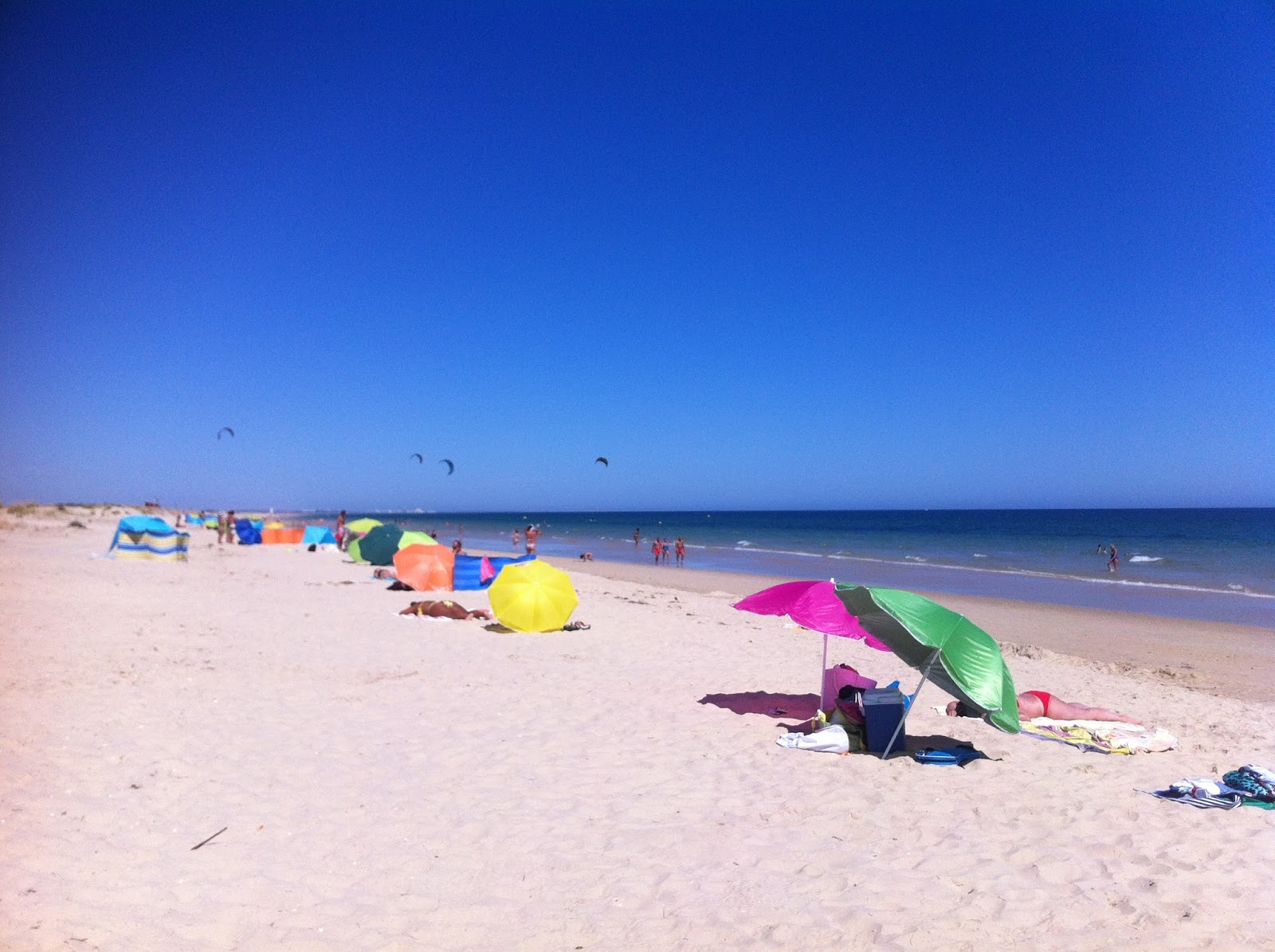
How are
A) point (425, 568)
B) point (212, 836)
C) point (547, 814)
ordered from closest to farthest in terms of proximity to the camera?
1. point (212, 836)
2. point (547, 814)
3. point (425, 568)

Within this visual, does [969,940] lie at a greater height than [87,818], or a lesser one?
lesser

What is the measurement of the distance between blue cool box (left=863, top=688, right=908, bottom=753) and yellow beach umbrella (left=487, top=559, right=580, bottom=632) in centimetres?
644

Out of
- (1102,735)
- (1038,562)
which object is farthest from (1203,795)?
(1038,562)

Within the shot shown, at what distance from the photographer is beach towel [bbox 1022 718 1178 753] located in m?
7.20

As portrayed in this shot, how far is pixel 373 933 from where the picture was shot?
380 cm

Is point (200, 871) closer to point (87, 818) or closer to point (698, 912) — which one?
A: point (87, 818)

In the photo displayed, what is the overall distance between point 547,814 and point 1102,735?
5.78 metres

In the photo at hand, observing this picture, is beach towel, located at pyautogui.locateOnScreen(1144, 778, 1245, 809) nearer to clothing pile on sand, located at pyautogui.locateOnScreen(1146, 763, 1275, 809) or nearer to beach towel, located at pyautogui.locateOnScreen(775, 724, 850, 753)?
clothing pile on sand, located at pyautogui.locateOnScreen(1146, 763, 1275, 809)

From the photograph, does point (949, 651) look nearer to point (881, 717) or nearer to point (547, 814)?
point (881, 717)

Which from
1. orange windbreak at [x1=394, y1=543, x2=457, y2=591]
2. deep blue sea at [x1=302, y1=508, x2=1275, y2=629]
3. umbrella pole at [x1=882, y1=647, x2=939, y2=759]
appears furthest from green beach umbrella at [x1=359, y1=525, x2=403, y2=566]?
umbrella pole at [x1=882, y1=647, x2=939, y2=759]

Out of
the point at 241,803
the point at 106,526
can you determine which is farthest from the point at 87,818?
the point at 106,526

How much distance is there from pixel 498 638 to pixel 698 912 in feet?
27.2

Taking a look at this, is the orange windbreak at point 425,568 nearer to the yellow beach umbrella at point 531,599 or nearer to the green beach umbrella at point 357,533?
the yellow beach umbrella at point 531,599

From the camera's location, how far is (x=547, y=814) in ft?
17.6
